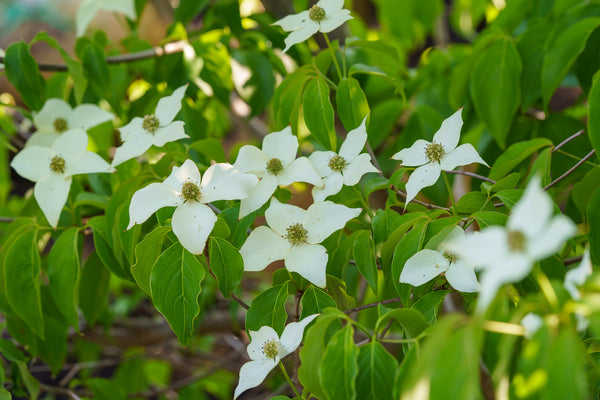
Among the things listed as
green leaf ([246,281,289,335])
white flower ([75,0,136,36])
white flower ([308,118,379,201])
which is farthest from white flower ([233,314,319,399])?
white flower ([75,0,136,36])

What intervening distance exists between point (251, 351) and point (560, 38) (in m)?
0.52

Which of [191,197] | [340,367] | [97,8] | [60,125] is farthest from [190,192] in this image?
[97,8]

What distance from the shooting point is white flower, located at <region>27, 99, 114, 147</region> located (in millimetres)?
777

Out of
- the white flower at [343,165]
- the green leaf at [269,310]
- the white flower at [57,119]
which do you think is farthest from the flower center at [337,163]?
the white flower at [57,119]

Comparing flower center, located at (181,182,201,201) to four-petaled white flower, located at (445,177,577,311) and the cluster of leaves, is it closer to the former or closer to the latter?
the cluster of leaves

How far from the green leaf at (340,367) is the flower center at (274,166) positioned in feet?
0.71

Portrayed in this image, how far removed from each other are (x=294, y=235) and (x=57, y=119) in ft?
1.45

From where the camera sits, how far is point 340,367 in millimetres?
404

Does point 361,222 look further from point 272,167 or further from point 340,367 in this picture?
point 340,367

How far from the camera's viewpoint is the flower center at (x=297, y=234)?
0.54 meters

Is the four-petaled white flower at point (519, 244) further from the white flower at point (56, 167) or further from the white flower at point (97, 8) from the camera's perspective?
the white flower at point (97, 8)

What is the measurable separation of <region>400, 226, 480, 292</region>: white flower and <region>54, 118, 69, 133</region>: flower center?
0.54 meters

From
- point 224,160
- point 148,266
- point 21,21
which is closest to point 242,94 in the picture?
point 224,160

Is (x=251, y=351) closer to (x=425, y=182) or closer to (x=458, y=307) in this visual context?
(x=425, y=182)
